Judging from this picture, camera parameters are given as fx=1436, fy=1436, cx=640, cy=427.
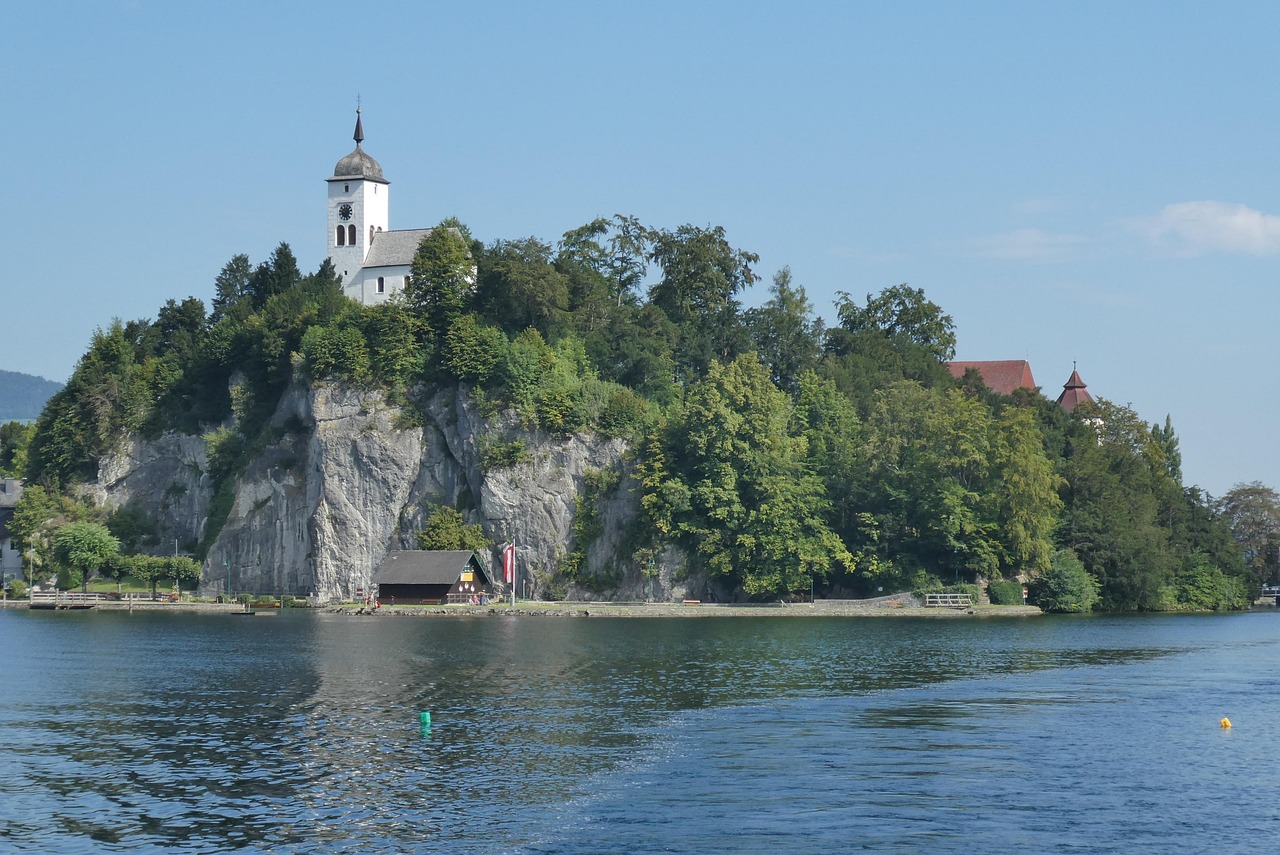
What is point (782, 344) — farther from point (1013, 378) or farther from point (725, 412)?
point (1013, 378)

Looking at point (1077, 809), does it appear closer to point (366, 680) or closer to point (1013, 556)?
point (366, 680)

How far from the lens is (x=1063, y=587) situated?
100625 mm

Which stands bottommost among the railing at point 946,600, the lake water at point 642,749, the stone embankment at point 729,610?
the lake water at point 642,749

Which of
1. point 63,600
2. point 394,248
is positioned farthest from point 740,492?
point 63,600

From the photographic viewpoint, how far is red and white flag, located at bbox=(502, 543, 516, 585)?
107125 millimetres

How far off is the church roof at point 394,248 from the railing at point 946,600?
54.3 metres

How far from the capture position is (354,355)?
114m

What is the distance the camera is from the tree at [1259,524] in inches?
5340

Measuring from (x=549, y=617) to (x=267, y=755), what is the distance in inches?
2371

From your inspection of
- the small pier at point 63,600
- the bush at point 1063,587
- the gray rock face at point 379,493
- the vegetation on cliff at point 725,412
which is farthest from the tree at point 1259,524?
the small pier at point 63,600

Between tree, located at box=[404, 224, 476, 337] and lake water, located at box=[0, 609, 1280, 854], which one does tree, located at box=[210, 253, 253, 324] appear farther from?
lake water, located at box=[0, 609, 1280, 854]

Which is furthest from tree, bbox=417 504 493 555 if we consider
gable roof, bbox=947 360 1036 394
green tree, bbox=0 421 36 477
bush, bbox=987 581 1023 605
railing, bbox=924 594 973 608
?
gable roof, bbox=947 360 1036 394

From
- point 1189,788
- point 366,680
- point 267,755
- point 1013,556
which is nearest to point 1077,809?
point 1189,788

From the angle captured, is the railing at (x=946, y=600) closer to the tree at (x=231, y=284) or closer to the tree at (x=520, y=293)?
the tree at (x=520, y=293)
